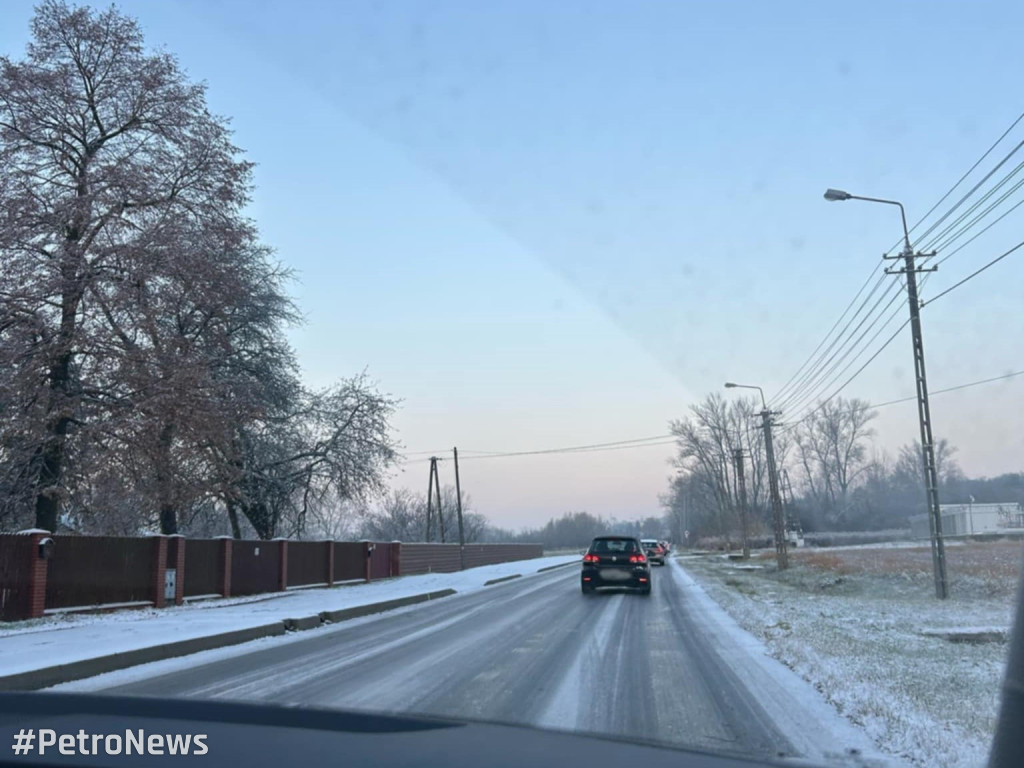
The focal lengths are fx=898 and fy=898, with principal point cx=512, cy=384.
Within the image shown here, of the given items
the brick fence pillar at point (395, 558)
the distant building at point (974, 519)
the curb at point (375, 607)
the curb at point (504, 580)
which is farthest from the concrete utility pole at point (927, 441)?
the distant building at point (974, 519)

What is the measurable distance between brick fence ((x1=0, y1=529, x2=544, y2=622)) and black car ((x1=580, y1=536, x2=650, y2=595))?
31.6ft

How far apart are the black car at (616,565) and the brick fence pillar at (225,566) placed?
9.69 m

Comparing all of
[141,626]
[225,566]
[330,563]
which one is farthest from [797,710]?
[330,563]

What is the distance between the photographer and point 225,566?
80.3 ft

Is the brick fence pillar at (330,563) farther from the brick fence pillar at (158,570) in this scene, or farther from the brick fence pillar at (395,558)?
the brick fence pillar at (158,570)

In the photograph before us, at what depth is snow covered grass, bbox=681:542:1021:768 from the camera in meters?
7.02

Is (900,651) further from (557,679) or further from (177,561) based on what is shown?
(177,561)

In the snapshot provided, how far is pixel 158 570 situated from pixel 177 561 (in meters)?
0.84

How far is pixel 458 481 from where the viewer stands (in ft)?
176

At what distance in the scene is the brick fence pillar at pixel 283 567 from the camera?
27.4 m

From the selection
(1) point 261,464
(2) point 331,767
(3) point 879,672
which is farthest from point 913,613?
(1) point 261,464

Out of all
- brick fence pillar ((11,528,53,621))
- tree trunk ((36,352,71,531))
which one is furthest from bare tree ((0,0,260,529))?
brick fence pillar ((11,528,53,621))

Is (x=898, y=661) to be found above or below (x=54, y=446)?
below

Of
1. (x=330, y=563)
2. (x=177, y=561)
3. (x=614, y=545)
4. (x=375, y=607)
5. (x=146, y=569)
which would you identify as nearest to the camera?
(x=146, y=569)
